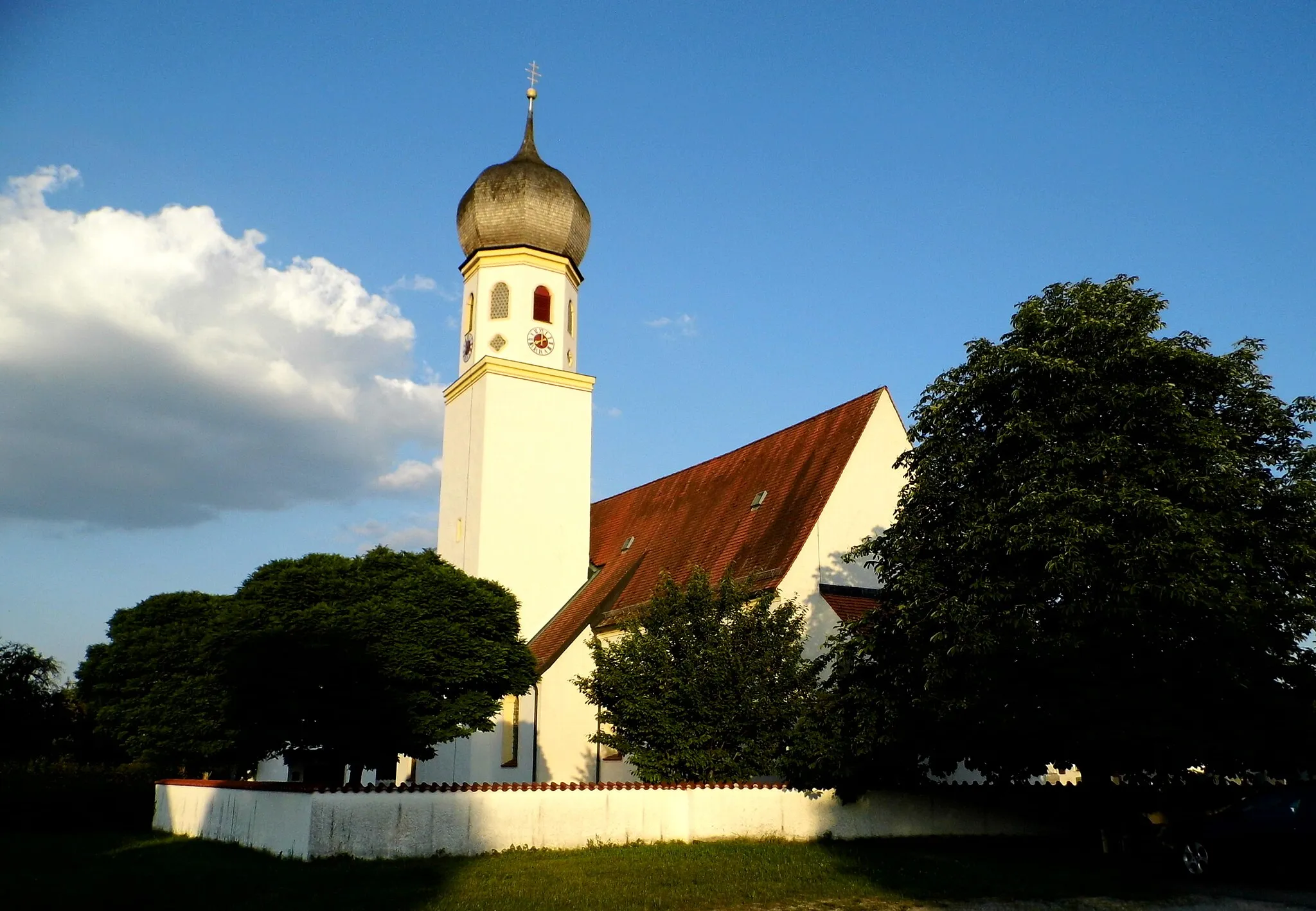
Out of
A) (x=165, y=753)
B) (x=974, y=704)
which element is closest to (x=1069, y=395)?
(x=974, y=704)

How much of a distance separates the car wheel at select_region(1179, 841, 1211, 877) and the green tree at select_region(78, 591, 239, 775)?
66.3 ft

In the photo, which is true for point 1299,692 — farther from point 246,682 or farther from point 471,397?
point 471,397

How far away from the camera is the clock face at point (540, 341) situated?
32.2m

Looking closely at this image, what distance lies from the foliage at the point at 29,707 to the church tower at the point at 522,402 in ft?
71.5

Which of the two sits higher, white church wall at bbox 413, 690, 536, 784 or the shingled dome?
the shingled dome

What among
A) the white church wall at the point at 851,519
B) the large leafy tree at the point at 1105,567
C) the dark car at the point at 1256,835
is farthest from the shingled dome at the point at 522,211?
the dark car at the point at 1256,835

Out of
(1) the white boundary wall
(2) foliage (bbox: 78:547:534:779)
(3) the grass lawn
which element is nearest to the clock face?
(2) foliage (bbox: 78:547:534:779)

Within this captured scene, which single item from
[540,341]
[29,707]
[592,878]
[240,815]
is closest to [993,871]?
[592,878]

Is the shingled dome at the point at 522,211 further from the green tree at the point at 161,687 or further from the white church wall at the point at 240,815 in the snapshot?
the white church wall at the point at 240,815

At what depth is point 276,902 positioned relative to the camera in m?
12.0

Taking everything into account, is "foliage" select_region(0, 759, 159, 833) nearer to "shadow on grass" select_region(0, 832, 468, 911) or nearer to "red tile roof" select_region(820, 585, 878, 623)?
"shadow on grass" select_region(0, 832, 468, 911)

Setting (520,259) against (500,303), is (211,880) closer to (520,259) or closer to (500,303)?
(500,303)

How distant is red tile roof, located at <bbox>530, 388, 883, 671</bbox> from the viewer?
85.3 feet

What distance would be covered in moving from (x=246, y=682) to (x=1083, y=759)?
44.6 feet
